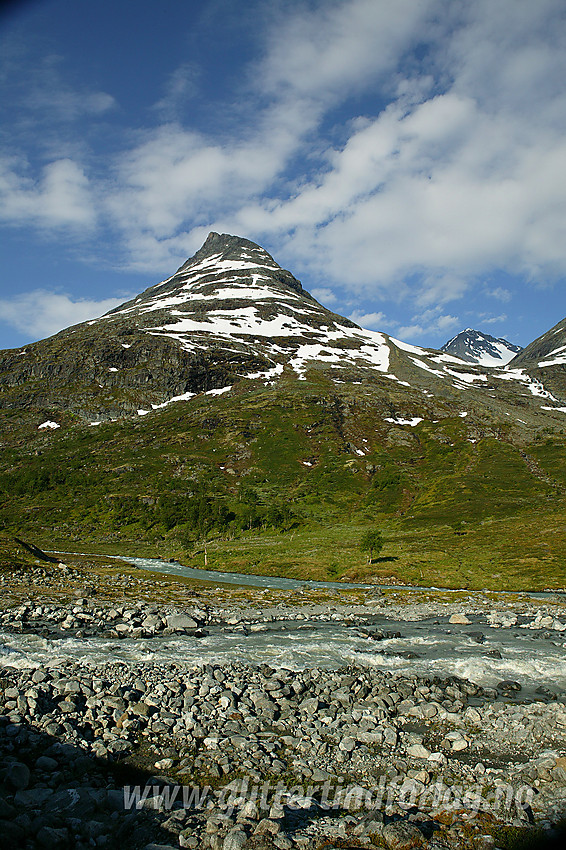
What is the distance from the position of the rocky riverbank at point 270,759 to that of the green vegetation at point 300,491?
5951cm

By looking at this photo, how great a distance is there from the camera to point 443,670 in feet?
88.2

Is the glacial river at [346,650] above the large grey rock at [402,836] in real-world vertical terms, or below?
below

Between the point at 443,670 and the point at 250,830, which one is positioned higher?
the point at 250,830

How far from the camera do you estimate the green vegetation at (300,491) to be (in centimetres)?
9150

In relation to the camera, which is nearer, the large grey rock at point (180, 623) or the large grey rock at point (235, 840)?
the large grey rock at point (235, 840)

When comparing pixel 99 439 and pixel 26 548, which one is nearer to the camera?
pixel 26 548

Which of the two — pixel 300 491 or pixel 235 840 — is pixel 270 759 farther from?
pixel 300 491

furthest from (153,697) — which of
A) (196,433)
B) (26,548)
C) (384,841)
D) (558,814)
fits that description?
(196,433)

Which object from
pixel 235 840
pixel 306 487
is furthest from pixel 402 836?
pixel 306 487

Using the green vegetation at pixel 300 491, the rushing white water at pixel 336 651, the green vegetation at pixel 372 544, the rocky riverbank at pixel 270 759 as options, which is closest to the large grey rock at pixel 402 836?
the rocky riverbank at pixel 270 759

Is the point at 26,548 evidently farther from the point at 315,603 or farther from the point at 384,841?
the point at 384,841

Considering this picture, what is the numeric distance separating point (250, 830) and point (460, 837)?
Answer: 5766 millimetres

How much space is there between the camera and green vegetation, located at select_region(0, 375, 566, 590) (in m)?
91.5

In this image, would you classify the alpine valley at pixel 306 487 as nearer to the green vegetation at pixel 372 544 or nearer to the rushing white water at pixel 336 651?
the green vegetation at pixel 372 544
